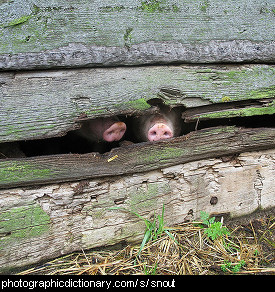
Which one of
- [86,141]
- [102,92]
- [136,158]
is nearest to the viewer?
[102,92]

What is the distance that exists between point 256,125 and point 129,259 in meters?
1.40

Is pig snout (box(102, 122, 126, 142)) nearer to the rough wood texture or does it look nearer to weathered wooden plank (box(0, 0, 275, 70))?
the rough wood texture

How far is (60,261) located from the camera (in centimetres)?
212

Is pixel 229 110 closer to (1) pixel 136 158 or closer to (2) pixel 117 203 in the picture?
(1) pixel 136 158

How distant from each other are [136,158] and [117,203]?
13.0 inches

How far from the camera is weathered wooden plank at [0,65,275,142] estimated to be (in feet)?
5.98

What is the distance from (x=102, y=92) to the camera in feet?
6.33

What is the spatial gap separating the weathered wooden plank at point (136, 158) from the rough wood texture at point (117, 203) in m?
0.07

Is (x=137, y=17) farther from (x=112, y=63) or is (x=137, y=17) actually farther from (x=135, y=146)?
(x=135, y=146)

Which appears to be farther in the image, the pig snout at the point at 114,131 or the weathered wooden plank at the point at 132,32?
the pig snout at the point at 114,131

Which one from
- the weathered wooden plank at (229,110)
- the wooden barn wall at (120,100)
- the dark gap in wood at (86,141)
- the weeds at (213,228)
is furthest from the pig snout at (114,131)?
the weeds at (213,228)

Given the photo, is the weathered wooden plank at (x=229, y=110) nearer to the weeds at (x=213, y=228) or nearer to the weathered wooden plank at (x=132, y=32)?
the weathered wooden plank at (x=132, y=32)

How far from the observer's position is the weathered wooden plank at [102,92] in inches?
71.8

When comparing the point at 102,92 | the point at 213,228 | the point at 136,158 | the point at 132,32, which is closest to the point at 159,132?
the point at 136,158
